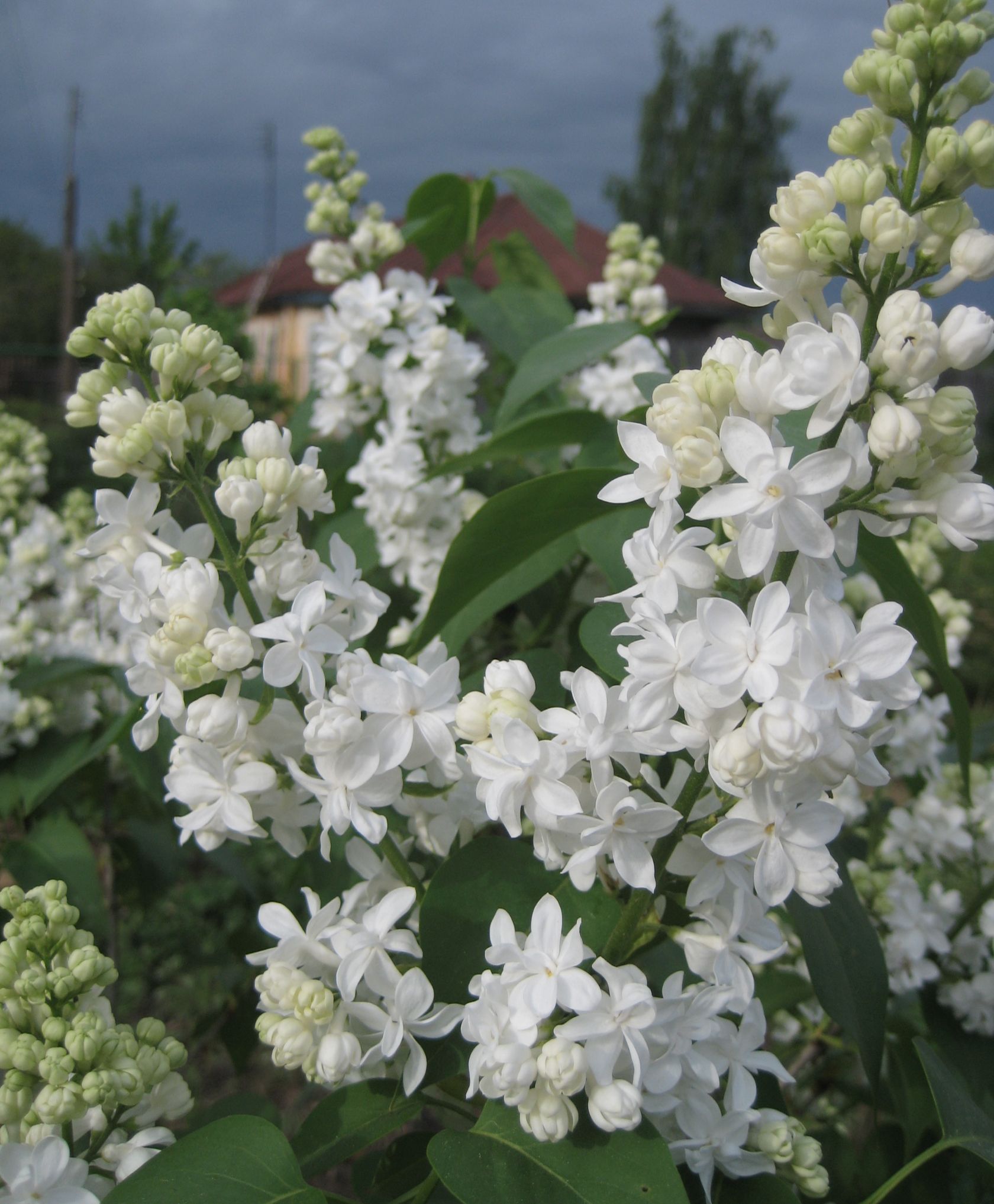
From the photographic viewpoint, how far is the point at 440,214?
2271mm

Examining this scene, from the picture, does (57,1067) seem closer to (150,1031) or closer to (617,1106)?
(150,1031)

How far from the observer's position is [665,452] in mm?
902

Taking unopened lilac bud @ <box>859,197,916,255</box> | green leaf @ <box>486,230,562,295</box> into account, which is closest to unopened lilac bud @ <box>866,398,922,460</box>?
unopened lilac bud @ <box>859,197,916,255</box>

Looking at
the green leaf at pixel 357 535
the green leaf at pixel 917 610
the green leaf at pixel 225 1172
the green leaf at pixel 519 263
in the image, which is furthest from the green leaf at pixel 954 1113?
the green leaf at pixel 519 263

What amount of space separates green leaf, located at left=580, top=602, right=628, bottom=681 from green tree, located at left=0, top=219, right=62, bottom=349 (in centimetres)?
3243

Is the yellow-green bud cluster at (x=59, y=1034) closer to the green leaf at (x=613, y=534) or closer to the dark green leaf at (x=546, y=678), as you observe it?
the dark green leaf at (x=546, y=678)

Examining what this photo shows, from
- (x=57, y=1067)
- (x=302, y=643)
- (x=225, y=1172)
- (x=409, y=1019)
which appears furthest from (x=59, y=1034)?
(x=302, y=643)

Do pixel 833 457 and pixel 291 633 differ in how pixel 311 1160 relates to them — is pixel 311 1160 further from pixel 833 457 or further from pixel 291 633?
pixel 833 457

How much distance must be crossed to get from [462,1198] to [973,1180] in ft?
3.14

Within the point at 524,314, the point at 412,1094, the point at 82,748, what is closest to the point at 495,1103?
the point at 412,1094

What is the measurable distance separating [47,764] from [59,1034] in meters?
1.25

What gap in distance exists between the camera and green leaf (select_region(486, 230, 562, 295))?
8.46 ft

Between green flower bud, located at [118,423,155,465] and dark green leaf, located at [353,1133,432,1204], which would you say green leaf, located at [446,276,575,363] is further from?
dark green leaf, located at [353,1133,432,1204]

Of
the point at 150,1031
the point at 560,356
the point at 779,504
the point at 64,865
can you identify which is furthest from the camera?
the point at 64,865
